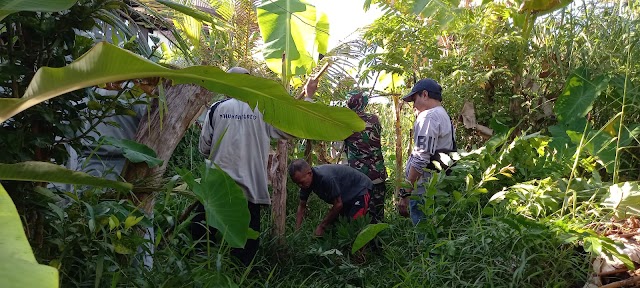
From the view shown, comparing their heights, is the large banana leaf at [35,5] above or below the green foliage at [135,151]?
above

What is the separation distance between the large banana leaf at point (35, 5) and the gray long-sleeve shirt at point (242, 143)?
2.31 meters

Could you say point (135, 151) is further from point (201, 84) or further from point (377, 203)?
point (377, 203)

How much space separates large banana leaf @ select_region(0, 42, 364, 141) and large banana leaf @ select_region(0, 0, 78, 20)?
196 millimetres

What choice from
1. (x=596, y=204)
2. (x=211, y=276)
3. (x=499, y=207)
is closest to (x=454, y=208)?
(x=499, y=207)

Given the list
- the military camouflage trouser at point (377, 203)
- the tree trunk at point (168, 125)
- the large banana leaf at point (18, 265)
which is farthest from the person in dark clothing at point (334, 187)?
the large banana leaf at point (18, 265)

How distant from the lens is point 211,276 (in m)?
2.73

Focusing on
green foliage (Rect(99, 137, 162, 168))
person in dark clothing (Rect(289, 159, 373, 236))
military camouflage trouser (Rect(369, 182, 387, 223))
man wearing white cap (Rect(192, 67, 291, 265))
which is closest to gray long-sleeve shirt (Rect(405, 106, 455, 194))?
person in dark clothing (Rect(289, 159, 373, 236))

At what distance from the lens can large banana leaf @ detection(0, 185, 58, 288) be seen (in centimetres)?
94

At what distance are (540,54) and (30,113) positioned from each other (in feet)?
14.7

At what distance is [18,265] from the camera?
3.18ft

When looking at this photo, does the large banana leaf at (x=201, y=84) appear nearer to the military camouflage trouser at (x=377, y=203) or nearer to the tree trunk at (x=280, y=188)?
the tree trunk at (x=280, y=188)

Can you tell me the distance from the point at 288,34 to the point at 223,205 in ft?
7.53

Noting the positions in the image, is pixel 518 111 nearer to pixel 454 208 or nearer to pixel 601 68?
pixel 601 68

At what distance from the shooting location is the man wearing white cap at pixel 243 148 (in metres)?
4.15
